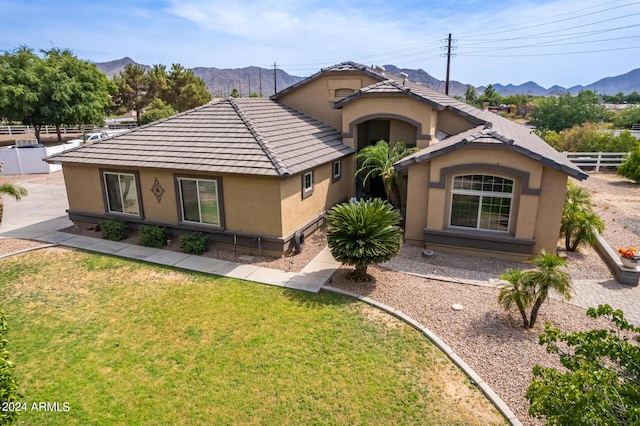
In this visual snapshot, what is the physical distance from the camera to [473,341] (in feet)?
27.3

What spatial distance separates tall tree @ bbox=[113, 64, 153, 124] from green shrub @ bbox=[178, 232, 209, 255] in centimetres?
5303

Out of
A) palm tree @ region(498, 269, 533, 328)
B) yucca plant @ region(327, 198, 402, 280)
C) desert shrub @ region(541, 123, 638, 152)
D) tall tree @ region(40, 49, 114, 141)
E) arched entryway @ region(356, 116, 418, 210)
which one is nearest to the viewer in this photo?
palm tree @ region(498, 269, 533, 328)

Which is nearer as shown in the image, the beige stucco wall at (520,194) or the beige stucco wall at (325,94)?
the beige stucco wall at (520,194)

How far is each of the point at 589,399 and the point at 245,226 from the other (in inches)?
428

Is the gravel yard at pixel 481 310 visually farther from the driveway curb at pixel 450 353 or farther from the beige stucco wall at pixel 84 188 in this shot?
the beige stucco wall at pixel 84 188

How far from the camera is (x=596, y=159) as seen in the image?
27016 mm

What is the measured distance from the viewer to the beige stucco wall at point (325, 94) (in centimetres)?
1964

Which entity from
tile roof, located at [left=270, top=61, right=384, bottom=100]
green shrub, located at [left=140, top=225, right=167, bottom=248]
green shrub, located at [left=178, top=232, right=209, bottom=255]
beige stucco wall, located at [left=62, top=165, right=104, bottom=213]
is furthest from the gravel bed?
beige stucco wall, located at [left=62, top=165, right=104, bottom=213]

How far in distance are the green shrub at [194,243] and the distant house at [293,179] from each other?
42 cm

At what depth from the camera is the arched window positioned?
41.9 ft

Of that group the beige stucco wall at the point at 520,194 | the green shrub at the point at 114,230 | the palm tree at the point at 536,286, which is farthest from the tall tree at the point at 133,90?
the palm tree at the point at 536,286

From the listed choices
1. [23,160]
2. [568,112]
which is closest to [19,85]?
[23,160]

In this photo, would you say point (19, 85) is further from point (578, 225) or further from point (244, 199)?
point (578, 225)

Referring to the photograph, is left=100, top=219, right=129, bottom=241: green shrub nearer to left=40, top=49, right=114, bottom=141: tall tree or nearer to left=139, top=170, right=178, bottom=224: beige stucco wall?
left=139, top=170, right=178, bottom=224: beige stucco wall
